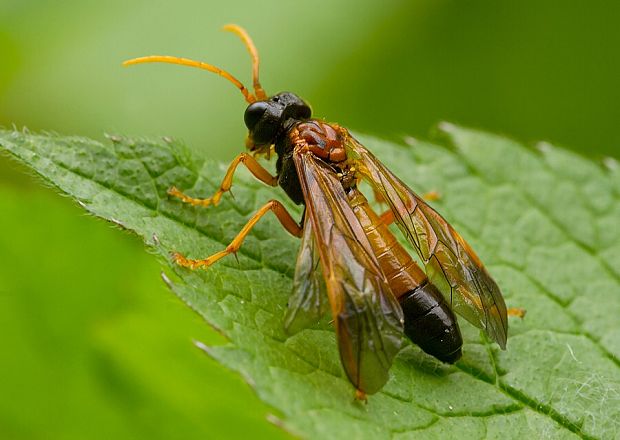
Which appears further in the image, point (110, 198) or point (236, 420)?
point (236, 420)

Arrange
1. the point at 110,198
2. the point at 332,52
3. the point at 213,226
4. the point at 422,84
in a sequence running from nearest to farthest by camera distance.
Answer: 1. the point at 110,198
2. the point at 213,226
3. the point at 332,52
4. the point at 422,84

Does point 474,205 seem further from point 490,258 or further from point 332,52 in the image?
point 332,52

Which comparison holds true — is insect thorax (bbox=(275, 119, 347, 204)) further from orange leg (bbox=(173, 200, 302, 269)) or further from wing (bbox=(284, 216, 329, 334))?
wing (bbox=(284, 216, 329, 334))

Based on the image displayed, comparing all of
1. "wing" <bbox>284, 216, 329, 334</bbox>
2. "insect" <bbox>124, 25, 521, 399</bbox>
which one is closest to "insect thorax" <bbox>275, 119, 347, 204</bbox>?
"insect" <bbox>124, 25, 521, 399</bbox>

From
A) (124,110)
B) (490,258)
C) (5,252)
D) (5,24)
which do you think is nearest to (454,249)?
(490,258)

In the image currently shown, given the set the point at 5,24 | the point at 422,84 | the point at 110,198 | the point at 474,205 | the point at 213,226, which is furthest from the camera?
the point at 422,84

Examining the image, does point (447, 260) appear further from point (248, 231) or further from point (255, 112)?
point (255, 112)

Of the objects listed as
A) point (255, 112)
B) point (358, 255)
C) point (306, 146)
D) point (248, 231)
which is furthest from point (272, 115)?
point (358, 255)
